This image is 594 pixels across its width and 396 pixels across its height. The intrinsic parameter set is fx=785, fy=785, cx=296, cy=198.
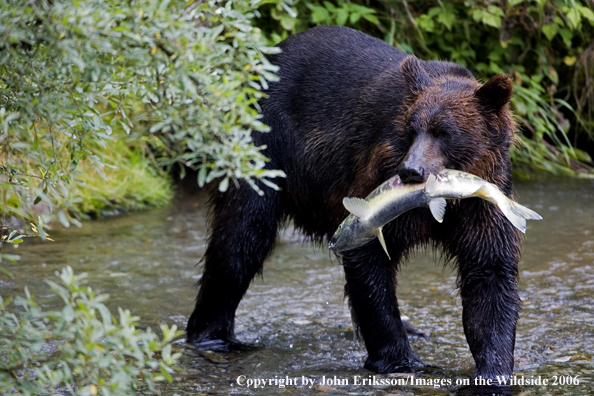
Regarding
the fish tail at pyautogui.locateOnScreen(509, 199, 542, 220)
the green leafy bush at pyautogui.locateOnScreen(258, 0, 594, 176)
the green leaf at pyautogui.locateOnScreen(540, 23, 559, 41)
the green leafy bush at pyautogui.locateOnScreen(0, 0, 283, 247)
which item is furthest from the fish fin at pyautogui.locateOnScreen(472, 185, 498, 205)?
the green leaf at pyautogui.locateOnScreen(540, 23, 559, 41)

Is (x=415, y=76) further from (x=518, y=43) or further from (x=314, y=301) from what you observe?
(x=518, y=43)

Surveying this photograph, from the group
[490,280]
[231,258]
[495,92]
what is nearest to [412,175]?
[495,92]

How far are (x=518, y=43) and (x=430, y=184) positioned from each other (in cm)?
635

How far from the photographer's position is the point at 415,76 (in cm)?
450

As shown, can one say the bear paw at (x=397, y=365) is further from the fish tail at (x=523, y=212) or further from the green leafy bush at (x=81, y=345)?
the green leafy bush at (x=81, y=345)

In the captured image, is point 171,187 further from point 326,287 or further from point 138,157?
point 326,287

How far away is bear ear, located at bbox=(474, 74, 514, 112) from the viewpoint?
420cm

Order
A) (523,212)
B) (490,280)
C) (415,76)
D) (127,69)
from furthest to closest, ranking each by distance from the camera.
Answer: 1. (415,76)
2. (490,280)
3. (523,212)
4. (127,69)

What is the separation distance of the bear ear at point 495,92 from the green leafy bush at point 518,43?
4.85 meters

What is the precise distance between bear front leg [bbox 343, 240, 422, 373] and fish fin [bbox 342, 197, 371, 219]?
1.47 ft

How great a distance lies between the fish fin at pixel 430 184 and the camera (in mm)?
3900

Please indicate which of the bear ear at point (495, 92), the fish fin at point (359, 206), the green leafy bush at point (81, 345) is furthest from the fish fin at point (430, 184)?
the green leafy bush at point (81, 345)

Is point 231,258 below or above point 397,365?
above

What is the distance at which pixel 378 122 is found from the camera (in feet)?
15.4
